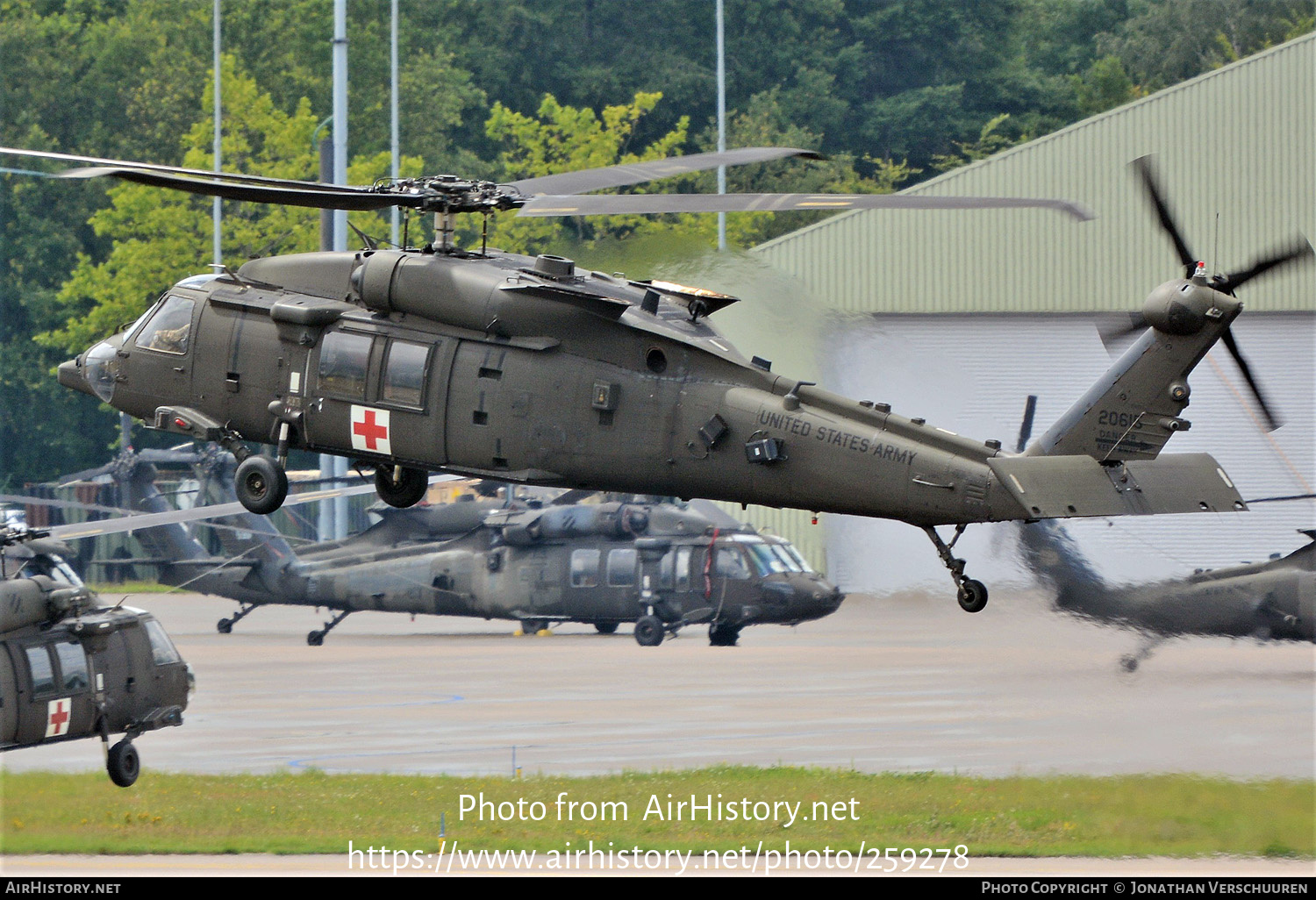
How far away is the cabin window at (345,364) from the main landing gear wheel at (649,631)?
Result: 23.9 meters

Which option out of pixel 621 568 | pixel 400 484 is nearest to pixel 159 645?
pixel 400 484

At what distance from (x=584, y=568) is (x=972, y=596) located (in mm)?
26896

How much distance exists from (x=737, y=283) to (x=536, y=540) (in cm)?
1479

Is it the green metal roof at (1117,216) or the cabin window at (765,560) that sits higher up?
the green metal roof at (1117,216)

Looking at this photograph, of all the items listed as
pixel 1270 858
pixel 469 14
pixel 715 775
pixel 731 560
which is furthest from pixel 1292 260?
pixel 469 14

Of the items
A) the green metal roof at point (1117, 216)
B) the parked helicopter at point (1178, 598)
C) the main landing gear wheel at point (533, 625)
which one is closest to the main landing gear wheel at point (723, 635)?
the main landing gear wheel at point (533, 625)

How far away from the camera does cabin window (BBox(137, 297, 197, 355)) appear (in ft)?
63.4

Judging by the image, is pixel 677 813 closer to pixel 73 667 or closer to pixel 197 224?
pixel 73 667

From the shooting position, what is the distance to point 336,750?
3756 cm

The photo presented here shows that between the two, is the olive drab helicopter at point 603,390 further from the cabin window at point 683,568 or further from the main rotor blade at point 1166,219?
the cabin window at point 683,568

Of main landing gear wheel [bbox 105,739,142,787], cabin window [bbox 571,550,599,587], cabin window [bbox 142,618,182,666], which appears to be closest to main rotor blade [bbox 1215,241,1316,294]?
cabin window [bbox 142,618,182,666]

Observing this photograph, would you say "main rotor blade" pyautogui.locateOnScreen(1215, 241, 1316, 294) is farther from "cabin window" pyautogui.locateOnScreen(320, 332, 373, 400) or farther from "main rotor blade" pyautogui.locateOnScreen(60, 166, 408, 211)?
"cabin window" pyautogui.locateOnScreen(320, 332, 373, 400)

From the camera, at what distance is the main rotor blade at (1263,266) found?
16516 millimetres

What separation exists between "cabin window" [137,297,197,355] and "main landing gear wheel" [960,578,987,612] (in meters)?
9.15
